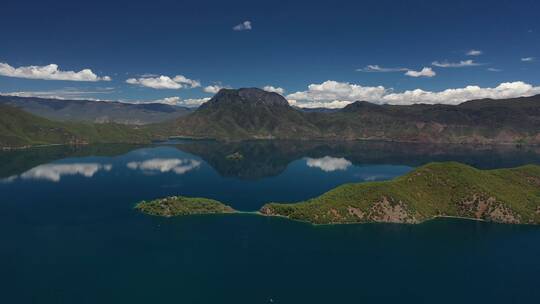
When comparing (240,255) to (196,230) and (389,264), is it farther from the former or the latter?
(389,264)

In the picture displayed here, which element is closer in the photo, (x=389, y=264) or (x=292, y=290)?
(x=292, y=290)

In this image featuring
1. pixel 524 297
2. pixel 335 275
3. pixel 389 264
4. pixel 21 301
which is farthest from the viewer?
pixel 389 264

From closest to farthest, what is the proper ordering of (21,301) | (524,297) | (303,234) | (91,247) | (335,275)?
(21,301) < (524,297) < (335,275) < (91,247) < (303,234)

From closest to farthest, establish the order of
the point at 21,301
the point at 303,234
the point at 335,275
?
1. the point at 21,301
2. the point at 335,275
3. the point at 303,234

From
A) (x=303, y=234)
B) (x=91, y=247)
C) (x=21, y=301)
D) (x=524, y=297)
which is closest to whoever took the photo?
(x=21, y=301)

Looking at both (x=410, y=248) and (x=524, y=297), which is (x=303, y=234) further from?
(x=524, y=297)

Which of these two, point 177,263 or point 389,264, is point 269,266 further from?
point 389,264

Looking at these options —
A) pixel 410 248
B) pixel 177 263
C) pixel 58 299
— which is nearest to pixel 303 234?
pixel 410 248

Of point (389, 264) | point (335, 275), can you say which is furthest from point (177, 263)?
point (389, 264)

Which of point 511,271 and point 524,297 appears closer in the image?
point 524,297
